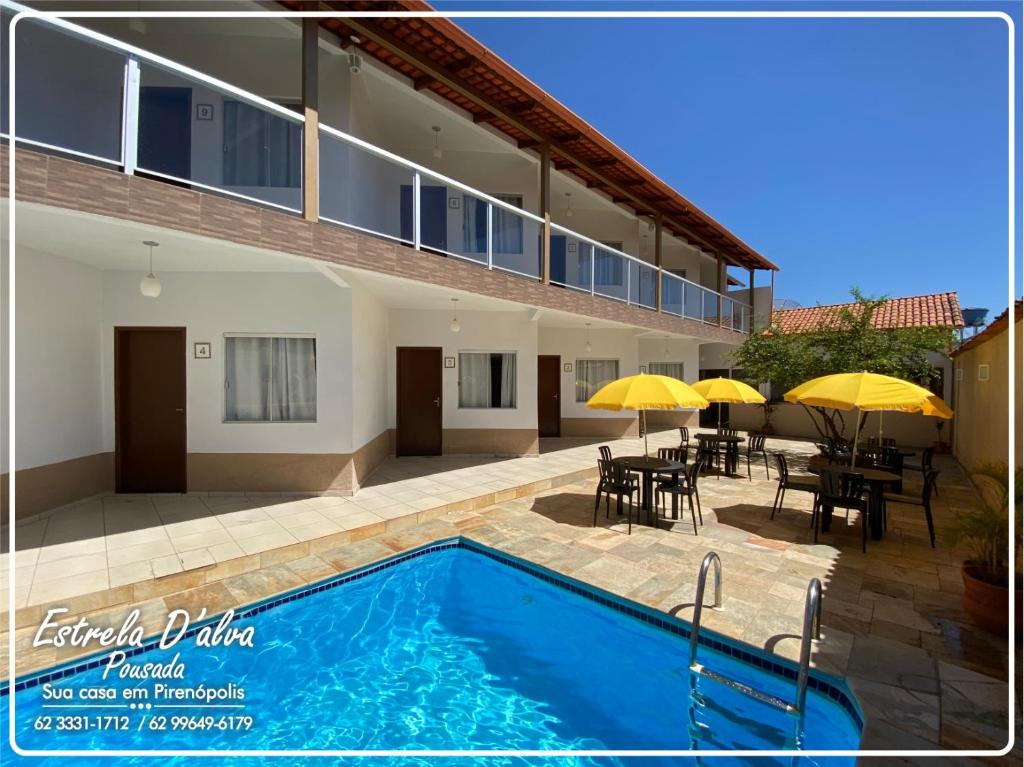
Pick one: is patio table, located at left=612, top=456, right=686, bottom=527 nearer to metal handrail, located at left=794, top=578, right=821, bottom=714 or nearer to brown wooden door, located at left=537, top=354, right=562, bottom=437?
metal handrail, located at left=794, top=578, right=821, bottom=714

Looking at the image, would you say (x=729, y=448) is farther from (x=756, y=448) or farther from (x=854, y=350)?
(x=854, y=350)

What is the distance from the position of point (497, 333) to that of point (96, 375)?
8.07 metres

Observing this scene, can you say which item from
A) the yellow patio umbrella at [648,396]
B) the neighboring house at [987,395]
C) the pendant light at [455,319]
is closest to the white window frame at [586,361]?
the pendant light at [455,319]

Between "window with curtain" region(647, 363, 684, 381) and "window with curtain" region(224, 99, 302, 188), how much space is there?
15.6m

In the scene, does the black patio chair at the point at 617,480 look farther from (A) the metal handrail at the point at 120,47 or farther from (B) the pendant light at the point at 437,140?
(B) the pendant light at the point at 437,140

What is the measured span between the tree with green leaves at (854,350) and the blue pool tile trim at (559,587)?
9.37 meters

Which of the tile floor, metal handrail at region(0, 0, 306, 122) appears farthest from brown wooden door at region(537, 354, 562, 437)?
metal handrail at region(0, 0, 306, 122)

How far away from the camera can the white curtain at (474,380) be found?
12.1 meters

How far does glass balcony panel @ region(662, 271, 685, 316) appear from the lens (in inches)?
607

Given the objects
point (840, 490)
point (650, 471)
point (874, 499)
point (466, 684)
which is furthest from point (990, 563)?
point (466, 684)

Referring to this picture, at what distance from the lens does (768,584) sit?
210 inches

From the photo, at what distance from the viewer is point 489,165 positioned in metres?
12.9

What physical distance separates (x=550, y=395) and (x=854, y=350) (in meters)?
8.78

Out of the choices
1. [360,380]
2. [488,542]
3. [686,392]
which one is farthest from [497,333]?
[488,542]
